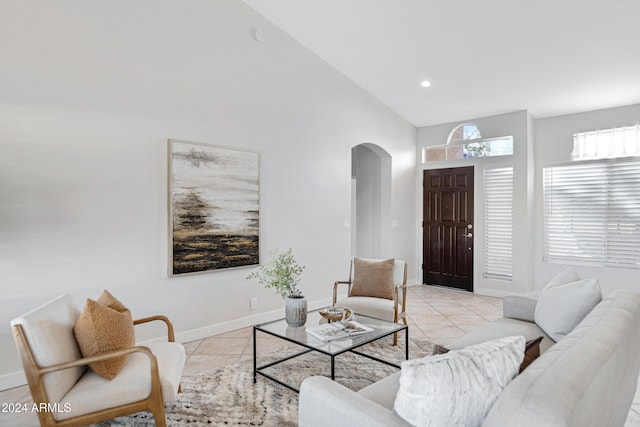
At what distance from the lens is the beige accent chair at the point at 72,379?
1839 millimetres

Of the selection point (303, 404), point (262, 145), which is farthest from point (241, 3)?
point (303, 404)

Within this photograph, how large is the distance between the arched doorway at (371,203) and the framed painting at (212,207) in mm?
2560

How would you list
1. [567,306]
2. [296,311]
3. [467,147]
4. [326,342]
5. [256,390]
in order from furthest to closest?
[467,147] < [296,311] < [256,390] < [326,342] < [567,306]

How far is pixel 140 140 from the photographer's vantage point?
3516 mm

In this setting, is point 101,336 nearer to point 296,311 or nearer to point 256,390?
point 256,390

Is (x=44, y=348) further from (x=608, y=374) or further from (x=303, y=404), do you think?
(x=608, y=374)

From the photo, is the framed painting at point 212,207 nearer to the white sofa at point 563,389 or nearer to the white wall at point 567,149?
the white sofa at point 563,389

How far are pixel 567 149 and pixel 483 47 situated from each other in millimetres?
2316

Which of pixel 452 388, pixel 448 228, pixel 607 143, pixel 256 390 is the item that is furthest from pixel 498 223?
pixel 452 388

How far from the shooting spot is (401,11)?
3.94m

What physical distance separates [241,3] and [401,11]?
1.71 metres

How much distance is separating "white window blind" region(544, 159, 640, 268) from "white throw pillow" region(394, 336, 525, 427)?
5.04 meters

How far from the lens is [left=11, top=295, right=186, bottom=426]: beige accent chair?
72.4 inches

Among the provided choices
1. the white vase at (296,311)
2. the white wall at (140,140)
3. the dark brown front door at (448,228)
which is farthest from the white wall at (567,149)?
the white vase at (296,311)
